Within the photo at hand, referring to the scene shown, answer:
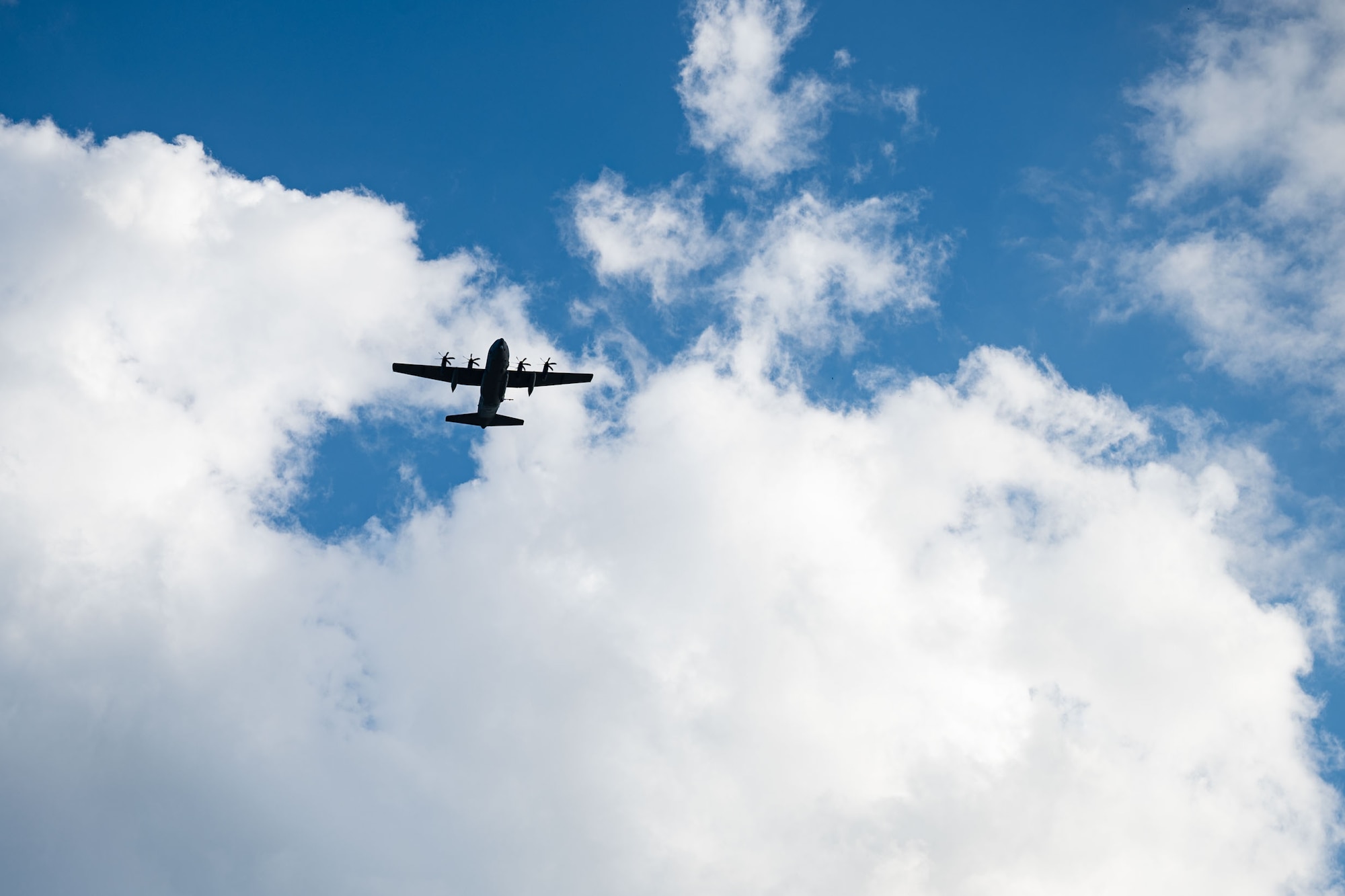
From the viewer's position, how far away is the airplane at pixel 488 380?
9381 centimetres

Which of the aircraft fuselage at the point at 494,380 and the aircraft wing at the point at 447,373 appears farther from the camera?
the aircraft wing at the point at 447,373

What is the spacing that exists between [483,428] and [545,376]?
8.32 metres

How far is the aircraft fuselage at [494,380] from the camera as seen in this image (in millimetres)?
89750

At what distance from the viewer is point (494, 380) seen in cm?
9262

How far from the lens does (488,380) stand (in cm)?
9288

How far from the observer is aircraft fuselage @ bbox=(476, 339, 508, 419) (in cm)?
8975

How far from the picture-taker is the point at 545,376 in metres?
101

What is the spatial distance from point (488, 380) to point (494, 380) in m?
0.73

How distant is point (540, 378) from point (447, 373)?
9.36 meters

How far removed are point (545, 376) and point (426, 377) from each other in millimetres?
11996

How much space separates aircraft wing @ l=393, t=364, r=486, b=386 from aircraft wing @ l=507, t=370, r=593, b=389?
10.8ft

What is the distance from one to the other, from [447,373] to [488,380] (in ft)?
24.1

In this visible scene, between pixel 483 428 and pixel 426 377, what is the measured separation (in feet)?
25.4

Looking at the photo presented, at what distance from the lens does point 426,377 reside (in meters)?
99.5
